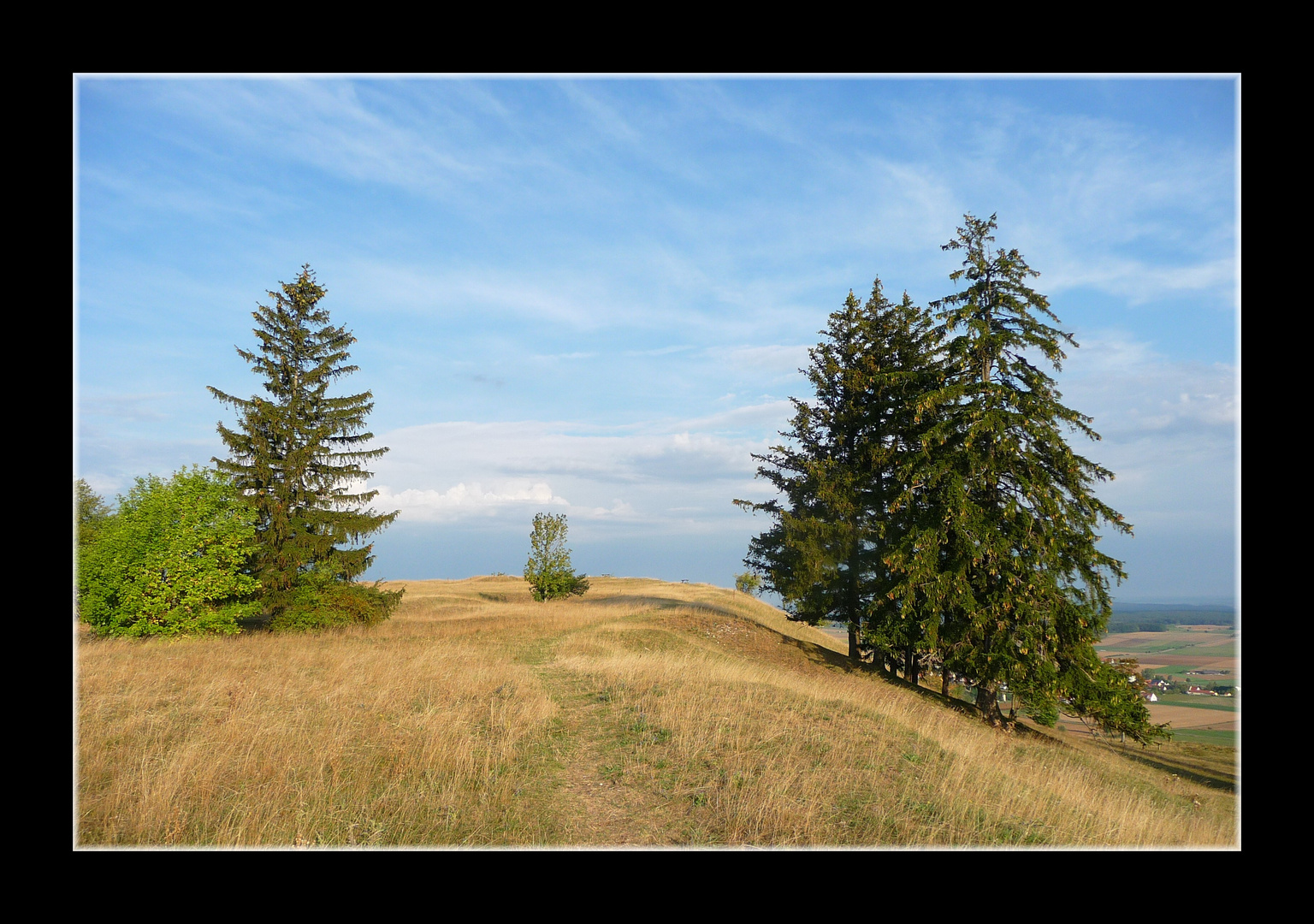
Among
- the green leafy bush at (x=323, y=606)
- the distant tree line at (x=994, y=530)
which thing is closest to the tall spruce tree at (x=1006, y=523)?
the distant tree line at (x=994, y=530)

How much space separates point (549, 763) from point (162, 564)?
16.3 m

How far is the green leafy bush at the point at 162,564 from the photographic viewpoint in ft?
54.7

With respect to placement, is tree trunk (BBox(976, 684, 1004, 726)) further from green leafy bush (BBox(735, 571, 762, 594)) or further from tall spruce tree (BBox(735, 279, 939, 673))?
green leafy bush (BBox(735, 571, 762, 594))

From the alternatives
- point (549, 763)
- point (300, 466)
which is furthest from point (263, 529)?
point (549, 763)

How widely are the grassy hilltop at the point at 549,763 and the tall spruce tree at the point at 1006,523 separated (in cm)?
226

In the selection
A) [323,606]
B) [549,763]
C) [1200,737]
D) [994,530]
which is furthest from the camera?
[323,606]

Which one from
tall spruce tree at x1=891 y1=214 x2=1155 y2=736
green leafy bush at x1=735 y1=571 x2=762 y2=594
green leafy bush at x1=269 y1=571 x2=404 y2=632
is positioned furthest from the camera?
green leafy bush at x1=735 y1=571 x2=762 y2=594

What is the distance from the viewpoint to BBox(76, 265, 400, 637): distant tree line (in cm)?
1684

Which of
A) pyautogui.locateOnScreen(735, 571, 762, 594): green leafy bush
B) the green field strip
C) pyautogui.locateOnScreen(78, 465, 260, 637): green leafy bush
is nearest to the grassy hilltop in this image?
pyautogui.locateOnScreen(78, 465, 260, 637): green leafy bush

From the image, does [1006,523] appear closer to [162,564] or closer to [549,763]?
[549,763]

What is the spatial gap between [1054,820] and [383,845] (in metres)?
7.98

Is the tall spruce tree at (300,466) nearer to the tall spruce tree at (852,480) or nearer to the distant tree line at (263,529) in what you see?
the distant tree line at (263,529)

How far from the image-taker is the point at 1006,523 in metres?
16.5

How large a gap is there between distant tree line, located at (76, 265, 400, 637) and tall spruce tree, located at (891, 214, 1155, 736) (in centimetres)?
2094
